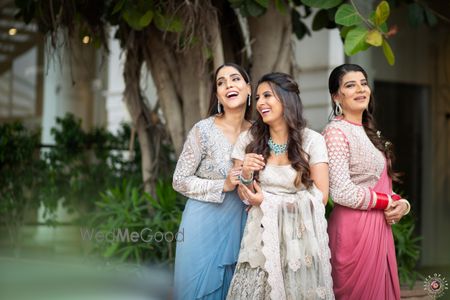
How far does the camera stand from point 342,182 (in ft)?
9.99

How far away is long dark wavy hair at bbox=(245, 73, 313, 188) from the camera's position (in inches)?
116

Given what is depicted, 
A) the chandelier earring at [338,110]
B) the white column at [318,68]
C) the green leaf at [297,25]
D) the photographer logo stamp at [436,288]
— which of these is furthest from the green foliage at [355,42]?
the white column at [318,68]

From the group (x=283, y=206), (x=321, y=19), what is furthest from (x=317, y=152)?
(x=321, y=19)

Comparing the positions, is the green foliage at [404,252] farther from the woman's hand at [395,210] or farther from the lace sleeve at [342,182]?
the lace sleeve at [342,182]

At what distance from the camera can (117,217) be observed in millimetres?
5352

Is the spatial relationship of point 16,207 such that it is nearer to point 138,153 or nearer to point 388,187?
point 138,153

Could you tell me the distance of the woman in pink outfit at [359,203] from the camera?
3072 millimetres

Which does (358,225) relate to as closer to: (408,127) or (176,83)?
(176,83)

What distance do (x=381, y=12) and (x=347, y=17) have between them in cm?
29

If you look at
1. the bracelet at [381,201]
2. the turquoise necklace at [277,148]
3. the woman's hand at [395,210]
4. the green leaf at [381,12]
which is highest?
the green leaf at [381,12]

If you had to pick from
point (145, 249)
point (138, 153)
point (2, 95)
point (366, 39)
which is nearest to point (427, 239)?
point (138, 153)

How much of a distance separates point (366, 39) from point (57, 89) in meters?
7.61

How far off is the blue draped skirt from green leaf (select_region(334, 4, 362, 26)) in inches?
42.9

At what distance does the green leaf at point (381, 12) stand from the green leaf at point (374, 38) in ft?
0.17
